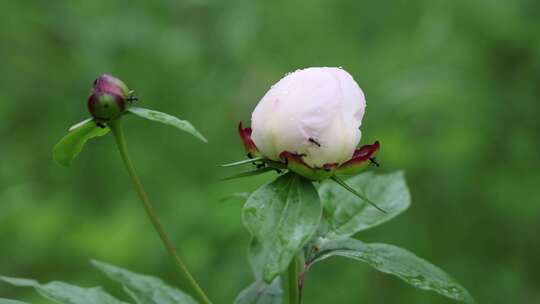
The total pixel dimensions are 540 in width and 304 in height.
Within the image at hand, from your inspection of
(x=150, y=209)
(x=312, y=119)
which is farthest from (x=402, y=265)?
(x=150, y=209)

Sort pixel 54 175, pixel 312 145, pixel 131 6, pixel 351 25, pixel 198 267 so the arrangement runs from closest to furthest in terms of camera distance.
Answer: pixel 312 145 → pixel 198 267 → pixel 54 175 → pixel 131 6 → pixel 351 25

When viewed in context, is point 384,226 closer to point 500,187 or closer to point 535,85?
point 500,187

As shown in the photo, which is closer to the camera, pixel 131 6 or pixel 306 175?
pixel 306 175

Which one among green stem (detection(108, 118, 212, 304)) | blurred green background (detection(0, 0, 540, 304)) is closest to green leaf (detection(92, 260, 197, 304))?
green stem (detection(108, 118, 212, 304))

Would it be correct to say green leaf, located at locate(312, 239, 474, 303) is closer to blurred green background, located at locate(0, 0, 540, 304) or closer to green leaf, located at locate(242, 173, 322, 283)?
green leaf, located at locate(242, 173, 322, 283)

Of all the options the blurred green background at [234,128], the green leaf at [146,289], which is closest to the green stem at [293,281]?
the green leaf at [146,289]

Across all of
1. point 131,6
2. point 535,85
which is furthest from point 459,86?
point 131,6

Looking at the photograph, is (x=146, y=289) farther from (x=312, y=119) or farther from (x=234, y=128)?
(x=234, y=128)
